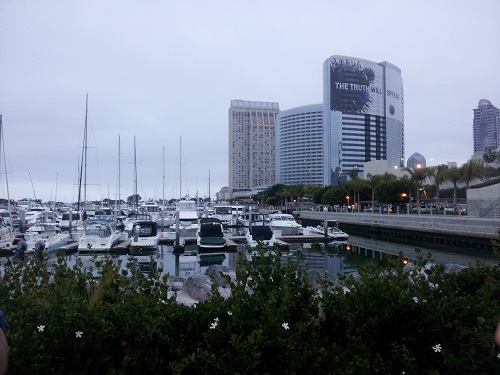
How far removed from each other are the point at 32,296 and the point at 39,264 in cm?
130

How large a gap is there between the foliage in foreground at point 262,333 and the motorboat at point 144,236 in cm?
2480

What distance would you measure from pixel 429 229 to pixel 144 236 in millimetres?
25711

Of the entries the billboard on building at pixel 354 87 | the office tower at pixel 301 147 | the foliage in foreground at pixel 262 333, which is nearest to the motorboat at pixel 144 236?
the foliage in foreground at pixel 262 333

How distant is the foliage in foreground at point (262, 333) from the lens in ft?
11.0

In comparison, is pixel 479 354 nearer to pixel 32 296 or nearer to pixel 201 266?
pixel 32 296

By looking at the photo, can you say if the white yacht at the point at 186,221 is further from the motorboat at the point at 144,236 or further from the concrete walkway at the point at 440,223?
the concrete walkway at the point at 440,223

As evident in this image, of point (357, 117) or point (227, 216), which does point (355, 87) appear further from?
point (227, 216)

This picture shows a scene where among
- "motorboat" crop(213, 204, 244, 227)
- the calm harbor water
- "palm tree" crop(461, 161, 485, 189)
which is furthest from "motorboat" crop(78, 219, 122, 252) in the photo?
"palm tree" crop(461, 161, 485, 189)

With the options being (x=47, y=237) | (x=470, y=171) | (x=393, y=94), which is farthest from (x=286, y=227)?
(x=393, y=94)

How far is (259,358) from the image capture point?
3.41 m

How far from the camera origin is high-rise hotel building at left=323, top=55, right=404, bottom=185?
5861 inches

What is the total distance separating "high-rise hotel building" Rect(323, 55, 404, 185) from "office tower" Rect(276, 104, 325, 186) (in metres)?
17.2

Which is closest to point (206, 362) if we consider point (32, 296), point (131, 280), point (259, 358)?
point (259, 358)

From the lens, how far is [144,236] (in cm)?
3038
